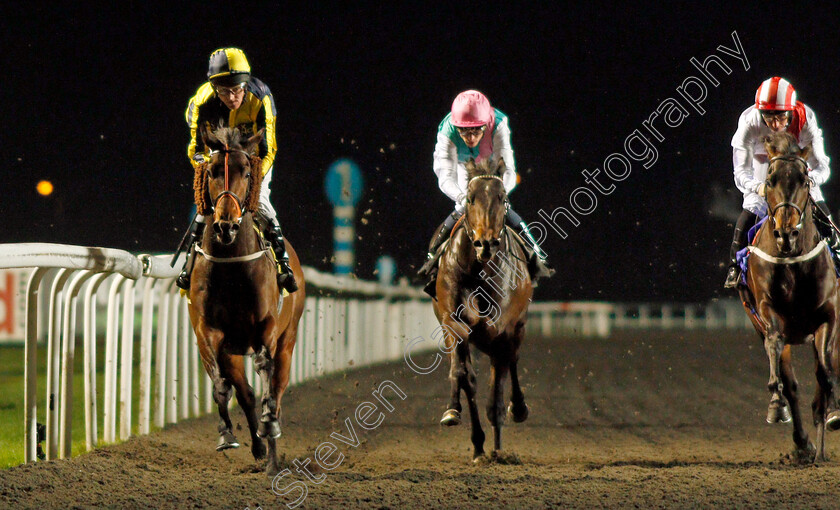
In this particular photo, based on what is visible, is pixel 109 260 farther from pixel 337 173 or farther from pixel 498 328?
pixel 337 173

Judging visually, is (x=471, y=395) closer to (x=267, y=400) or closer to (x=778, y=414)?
(x=267, y=400)

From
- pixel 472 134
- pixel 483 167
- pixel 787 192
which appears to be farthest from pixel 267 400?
pixel 787 192

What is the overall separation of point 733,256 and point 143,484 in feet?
13.1

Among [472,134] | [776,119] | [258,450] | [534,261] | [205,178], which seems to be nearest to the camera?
[205,178]

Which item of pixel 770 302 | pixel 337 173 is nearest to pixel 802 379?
pixel 770 302

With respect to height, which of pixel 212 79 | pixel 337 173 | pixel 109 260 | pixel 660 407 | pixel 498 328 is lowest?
pixel 660 407

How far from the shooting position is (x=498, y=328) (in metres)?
6.06

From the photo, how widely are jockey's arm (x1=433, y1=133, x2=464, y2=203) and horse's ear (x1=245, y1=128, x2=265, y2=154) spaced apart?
1.43 meters

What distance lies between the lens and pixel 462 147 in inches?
258

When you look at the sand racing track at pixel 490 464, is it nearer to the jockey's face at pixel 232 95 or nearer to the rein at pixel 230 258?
the rein at pixel 230 258

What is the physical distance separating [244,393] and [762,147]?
3.60 m

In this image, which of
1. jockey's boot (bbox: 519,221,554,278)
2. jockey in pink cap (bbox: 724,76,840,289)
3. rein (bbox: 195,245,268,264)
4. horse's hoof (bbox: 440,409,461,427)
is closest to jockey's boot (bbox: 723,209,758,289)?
jockey in pink cap (bbox: 724,76,840,289)

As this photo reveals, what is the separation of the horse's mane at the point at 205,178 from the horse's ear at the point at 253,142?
3 centimetres

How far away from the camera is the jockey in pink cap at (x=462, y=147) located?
630 centimetres
